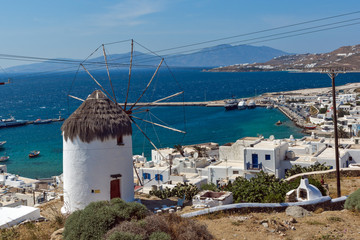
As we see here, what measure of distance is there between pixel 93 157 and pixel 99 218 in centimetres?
535

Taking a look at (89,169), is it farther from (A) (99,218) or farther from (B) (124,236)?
(B) (124,236)

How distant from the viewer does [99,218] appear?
10.5 metres

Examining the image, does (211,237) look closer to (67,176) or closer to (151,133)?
(67,176)

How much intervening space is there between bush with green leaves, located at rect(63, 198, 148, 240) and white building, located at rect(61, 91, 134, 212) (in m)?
4.17

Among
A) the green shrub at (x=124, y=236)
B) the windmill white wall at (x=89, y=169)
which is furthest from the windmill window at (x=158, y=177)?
the green shrub at (x=124, y=236)

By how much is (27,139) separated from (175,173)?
56.1 metres

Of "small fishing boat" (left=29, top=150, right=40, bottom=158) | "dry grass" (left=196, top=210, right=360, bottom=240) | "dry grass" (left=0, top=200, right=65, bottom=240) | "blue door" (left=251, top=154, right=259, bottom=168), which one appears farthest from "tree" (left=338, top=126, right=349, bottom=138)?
"dry grass" (left=0, top=200, right=65, bottom=240)

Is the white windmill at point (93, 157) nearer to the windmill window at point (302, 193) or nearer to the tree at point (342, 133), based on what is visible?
the windmill window at point (302, 193)

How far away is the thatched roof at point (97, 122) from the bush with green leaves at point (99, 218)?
4533 millimetres

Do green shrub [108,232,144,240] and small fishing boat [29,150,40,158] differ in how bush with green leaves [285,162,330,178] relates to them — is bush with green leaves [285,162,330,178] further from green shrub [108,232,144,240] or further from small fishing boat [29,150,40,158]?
small fishing boat [29,150,40,158]

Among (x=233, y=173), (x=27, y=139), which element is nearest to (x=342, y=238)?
(x=233, y=173)

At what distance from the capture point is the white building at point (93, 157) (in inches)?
613

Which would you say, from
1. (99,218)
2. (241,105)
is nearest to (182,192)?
(99,218)

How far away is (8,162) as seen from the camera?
6297 centimetres
